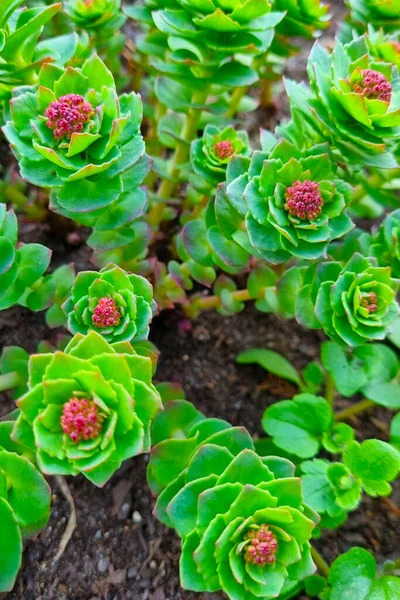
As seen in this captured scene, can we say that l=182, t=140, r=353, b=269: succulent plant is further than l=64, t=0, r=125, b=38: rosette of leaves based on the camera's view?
No

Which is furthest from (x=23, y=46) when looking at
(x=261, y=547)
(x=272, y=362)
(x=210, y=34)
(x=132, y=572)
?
(x=132, y=572)

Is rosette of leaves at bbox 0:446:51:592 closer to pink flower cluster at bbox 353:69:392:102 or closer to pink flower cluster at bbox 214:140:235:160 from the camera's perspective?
pink flower cluster at bbox 214:140:235:160

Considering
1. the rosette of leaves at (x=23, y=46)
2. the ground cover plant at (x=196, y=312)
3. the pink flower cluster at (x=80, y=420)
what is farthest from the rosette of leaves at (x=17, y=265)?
the pink flower cluster at (x=80, y=420)

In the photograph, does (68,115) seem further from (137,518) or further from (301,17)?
(137,518)

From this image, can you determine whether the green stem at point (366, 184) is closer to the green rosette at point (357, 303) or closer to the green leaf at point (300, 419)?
the green rosette at point (357, 303)

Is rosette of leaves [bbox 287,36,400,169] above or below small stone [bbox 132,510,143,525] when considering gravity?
above

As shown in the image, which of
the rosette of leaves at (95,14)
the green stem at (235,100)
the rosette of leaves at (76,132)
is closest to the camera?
the rosette of leaves at (76,132)

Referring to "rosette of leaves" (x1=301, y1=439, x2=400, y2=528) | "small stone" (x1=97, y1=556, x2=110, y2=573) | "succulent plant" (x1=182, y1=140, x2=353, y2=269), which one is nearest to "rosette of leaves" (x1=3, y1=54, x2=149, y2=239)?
"succulent plant" (x1=182, y1=140, x2=353, y2=269)
